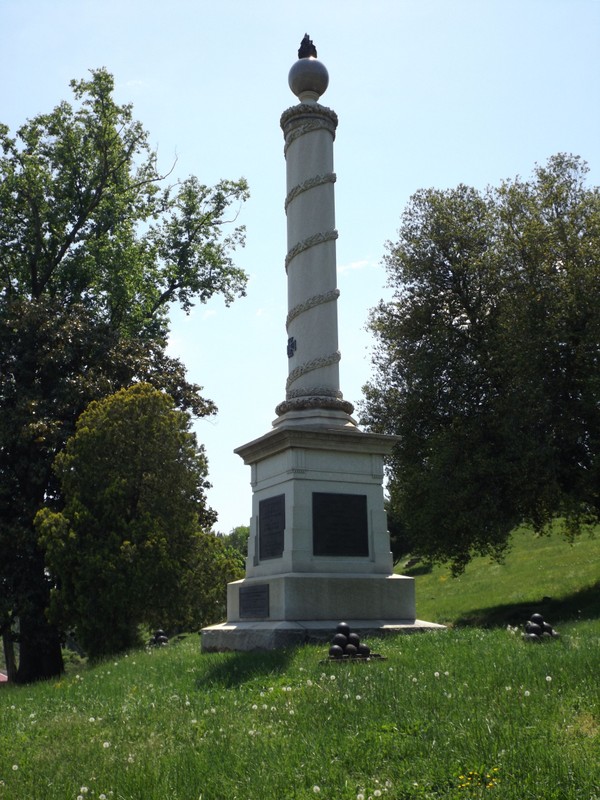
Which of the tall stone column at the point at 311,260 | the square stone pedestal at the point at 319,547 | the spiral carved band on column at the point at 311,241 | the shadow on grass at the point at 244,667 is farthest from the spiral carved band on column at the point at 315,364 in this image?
the shadow on grass at the point at 244,667

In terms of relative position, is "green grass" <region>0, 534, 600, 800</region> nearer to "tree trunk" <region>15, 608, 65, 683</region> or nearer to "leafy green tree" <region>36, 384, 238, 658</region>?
"leafy green tree" <region>36, 384, 238, 658</region>

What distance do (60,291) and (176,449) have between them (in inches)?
426

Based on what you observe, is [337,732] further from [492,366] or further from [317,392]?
[492,366]

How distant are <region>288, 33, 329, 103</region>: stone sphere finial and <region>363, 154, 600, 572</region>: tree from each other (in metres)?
9.50

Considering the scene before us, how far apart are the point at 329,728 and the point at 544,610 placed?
58.2ft

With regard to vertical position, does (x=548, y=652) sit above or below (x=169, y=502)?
below

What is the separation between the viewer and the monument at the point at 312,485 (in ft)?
46.6

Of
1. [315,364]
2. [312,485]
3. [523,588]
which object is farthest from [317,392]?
[523,588]

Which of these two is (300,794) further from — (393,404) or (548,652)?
(393,404)

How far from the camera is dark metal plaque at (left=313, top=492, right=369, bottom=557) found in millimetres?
14844

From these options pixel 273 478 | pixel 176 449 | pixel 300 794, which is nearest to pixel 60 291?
pixel 176 449

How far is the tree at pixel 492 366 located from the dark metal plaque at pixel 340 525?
380 inches

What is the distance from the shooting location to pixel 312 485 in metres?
15.0

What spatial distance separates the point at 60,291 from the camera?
2902cm
